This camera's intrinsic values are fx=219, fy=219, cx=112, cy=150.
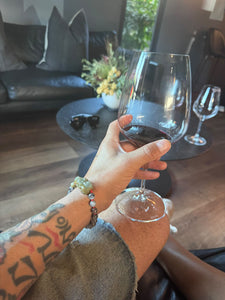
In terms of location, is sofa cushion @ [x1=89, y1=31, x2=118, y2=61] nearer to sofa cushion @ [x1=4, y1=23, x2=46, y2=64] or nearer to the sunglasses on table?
sofa cushion @ [x1=4, y1=23, x2=46, y2=64]

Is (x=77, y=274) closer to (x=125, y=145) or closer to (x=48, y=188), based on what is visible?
(x=125, y=145)

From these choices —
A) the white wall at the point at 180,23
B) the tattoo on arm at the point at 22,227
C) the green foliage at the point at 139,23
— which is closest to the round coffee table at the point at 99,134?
the tattoo on arm at the point at 22,227

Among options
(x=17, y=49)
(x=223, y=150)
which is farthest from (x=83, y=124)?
(x=17, y=49)

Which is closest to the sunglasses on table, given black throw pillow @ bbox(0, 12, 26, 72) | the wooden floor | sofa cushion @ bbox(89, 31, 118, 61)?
the wooden floor

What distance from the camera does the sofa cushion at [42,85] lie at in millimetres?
2131

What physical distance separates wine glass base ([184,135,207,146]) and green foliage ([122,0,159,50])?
301 cm

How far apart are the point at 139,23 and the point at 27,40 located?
6.85 feet

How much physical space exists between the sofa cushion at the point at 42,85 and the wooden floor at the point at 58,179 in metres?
0.30

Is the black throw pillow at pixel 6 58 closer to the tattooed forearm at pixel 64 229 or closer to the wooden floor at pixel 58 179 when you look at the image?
the wooden floor at pixel 58 179

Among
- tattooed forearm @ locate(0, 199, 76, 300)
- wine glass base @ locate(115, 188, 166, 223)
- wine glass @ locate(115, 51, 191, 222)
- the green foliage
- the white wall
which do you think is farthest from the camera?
the white wall

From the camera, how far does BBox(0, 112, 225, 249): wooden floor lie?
1.33 m

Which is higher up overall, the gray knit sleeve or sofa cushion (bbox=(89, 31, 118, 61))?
sofa cushion (bbox=(89, 31, 118, 61))

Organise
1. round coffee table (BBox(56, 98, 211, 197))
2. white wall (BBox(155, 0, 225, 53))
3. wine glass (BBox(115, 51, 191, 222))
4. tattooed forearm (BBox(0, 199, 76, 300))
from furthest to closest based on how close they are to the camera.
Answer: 1. white wall (BBox(155, 0, 225, 53))
2. round coffee table (BBox(56, 98, 211, 197))
3. wine glass (BBox(115, 51, 191, 222))
4. tattooed forearm (BBox(0, 199, 76, 300))

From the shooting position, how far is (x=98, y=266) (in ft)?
1.51
